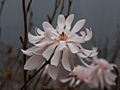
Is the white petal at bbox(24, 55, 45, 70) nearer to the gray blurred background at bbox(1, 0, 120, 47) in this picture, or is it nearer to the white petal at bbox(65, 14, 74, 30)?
the white petal at bbox(65, 14, 74, 30)

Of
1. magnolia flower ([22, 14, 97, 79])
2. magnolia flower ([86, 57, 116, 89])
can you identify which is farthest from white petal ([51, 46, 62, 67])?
magnolia flower ([86, 57, 116, 89])

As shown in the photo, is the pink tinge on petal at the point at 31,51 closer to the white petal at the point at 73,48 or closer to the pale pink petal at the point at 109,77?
the white petal at the point at 73,48

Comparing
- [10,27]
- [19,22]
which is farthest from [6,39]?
[19,22]

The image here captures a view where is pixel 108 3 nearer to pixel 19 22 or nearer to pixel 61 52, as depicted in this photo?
pixel 19 22

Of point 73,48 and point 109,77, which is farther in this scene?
point 109,77

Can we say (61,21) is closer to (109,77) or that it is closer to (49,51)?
(49,51)

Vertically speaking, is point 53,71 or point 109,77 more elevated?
point 53,71

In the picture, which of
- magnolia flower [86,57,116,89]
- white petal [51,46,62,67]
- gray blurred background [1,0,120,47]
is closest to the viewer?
white petal [51,46,62,67]

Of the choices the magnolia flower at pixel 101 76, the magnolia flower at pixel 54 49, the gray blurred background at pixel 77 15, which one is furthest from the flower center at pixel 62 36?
the gray blurred background at pixel 77 15

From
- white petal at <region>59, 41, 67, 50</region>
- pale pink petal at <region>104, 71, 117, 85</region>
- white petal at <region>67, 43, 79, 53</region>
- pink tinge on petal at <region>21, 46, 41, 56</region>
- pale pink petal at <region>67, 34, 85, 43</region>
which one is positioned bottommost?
pale pink petal at <region>104, 71, 117, 85</region>

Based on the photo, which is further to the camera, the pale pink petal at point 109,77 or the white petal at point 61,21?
the pale pink petal at point 109,77

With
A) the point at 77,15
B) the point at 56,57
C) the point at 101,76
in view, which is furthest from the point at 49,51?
the point at 77,15
